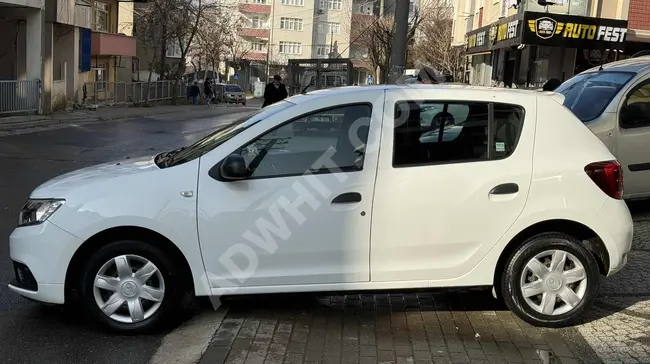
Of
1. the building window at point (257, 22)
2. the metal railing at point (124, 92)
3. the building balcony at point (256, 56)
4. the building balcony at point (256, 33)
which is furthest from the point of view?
the building window at point (257, 22)

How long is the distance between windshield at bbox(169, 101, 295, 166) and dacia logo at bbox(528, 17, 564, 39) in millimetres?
12202

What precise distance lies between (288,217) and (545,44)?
43.3 feet

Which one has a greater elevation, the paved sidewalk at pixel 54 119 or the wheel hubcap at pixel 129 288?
the wheel hubcap at pixel 129 288

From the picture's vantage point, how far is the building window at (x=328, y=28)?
84.2m

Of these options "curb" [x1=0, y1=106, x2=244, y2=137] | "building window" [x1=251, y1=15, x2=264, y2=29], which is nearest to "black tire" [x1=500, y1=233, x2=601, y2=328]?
"curb" [x1=0, y1=106, x2=244, y2=137]

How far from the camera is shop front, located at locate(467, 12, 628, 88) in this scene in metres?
15.7

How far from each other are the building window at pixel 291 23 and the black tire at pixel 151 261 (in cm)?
8016

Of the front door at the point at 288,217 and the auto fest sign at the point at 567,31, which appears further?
the auto fest sign at the point at 567,31

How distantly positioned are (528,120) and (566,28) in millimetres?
12219

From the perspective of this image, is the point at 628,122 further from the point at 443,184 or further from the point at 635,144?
the point at 443,184

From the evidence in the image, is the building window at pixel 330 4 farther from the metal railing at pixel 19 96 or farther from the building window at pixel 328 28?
the metal railing at pixel 19 96

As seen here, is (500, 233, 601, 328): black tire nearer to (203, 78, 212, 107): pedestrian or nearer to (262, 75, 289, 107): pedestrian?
(262, 75, 289, 107): pedestrian

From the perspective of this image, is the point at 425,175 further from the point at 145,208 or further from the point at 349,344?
the point at 145,208

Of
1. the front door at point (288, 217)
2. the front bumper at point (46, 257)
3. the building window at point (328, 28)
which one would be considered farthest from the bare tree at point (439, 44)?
the building window at point (328, 28)
